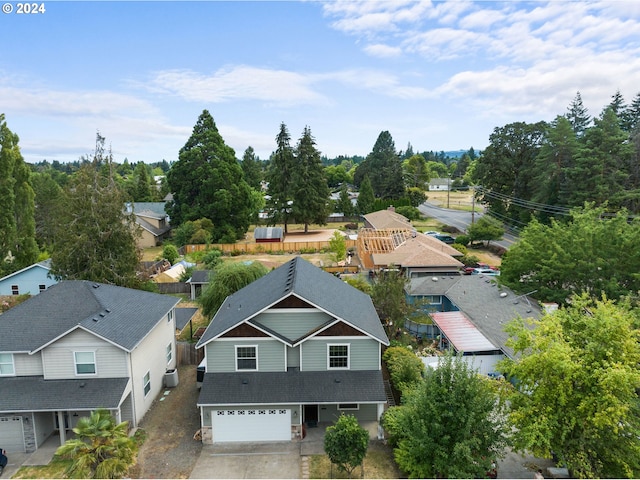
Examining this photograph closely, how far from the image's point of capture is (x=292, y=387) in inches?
719

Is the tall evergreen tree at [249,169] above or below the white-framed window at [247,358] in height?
above

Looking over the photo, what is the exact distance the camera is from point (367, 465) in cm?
1656

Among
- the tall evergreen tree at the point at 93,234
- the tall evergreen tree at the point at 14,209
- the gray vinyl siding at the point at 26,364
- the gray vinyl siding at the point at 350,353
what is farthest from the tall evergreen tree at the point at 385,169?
the gray vinyl siding at the point at 26,364

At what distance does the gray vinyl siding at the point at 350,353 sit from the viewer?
18942 mm

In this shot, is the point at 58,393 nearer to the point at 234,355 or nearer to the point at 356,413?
the point at 234,355

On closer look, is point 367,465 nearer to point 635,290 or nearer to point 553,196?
point 635,290

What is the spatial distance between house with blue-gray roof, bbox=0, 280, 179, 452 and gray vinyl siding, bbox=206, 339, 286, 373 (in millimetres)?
3436

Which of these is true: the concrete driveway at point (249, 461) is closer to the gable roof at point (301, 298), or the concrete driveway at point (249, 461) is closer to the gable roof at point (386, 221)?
the gable roof at point (301, 298)

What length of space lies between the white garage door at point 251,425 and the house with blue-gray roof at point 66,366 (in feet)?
13.8

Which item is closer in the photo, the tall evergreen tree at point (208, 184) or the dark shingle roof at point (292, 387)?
the dark shingle roof at point (292, 387)

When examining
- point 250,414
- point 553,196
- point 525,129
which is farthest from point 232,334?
point 525,129

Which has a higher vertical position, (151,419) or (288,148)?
(288,148)

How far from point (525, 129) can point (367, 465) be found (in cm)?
6180

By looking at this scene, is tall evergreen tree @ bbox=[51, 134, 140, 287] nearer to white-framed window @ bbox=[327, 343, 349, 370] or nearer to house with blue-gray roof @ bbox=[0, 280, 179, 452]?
house with blue-gray roof @ bbox=[0, 280, 179, 452]
